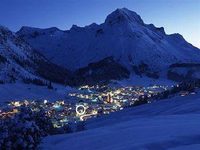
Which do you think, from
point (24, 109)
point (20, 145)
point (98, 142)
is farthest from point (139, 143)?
point (24, 109)

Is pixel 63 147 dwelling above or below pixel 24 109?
below

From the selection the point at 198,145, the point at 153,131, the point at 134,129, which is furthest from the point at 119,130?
the point at 198,145

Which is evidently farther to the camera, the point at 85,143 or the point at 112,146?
the point at 85,143

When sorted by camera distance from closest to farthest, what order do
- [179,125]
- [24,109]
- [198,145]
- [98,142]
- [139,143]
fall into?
1. [198,145]
2. [139,143]
3. [98,142]
4. [179,125]
5. [24,109]

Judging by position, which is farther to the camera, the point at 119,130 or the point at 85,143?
the point at 119,130

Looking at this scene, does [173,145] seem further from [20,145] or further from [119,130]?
[20,145]

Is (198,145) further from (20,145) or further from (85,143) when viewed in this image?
(20,145)

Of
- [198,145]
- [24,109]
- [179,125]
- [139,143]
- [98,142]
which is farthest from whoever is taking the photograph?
[24,109]

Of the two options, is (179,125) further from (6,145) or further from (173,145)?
(6,145)
